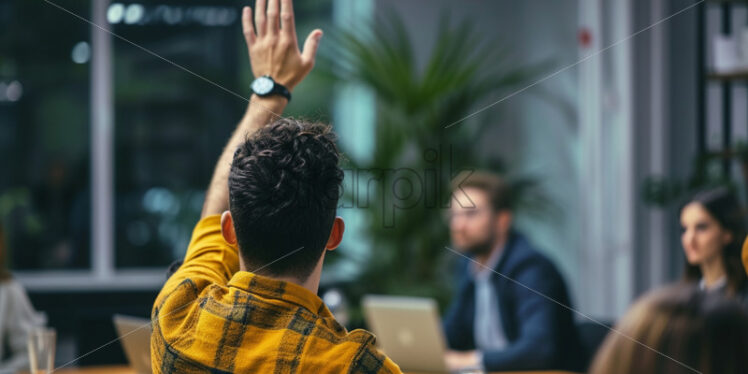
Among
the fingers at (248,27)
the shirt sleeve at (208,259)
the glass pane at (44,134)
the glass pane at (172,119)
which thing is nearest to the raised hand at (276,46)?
the fingers at (248,27)

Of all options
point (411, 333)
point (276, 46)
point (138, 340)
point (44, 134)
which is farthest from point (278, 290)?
point (44, 134)

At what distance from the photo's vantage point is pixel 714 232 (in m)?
1.78

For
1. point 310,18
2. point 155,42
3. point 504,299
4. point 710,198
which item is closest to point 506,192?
point 504,299

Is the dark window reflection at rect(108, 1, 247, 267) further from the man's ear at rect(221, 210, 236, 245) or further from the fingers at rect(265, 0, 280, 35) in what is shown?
the man's ear at rect(221, 210, 236, 245)

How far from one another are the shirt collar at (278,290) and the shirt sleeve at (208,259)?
0.10 metres

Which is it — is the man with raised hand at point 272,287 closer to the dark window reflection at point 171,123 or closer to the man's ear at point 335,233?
the man's ear at point 335,233

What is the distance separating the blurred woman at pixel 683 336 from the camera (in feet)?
1.82

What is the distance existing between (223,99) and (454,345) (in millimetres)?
2295

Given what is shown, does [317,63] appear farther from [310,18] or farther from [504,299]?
[504,299]

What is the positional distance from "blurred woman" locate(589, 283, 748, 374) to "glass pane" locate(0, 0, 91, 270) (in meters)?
4.11

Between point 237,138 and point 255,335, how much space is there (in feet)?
1.15

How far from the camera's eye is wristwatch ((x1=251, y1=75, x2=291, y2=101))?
1141 millimetres

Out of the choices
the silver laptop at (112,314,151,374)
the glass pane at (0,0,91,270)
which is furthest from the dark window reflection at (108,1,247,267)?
the silver laptop at (112,314,151,374)

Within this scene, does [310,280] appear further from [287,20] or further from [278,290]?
[287,20]
